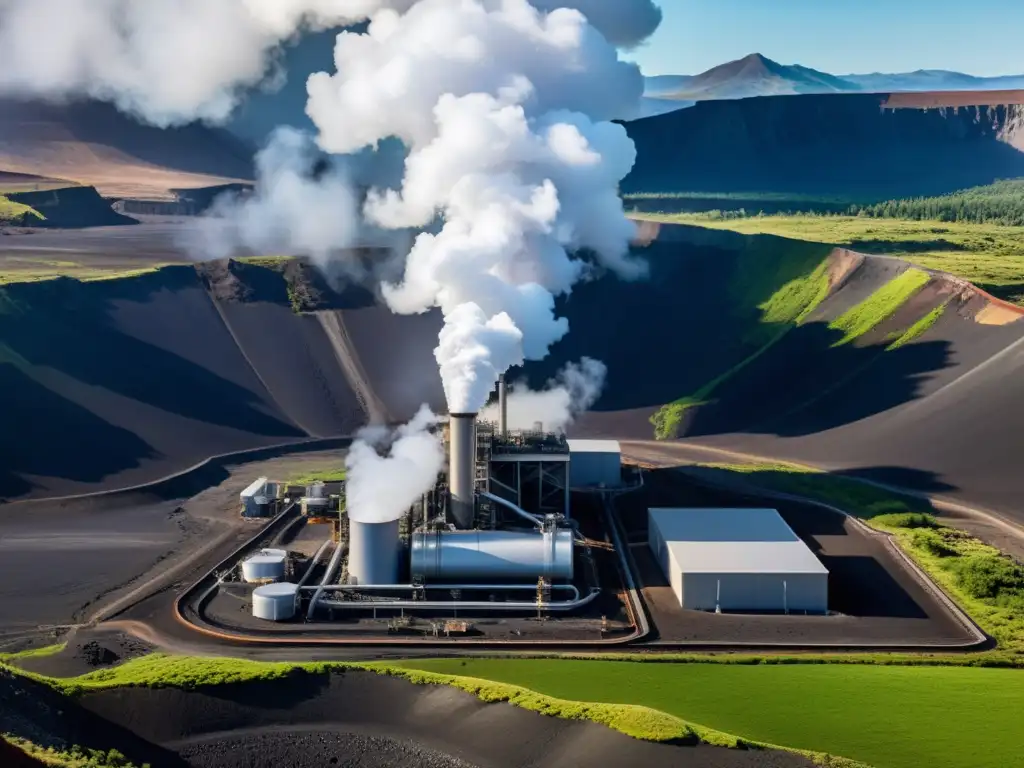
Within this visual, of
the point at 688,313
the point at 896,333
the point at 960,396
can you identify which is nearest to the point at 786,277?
the point at 688,313

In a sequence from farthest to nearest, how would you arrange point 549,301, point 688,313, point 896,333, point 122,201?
point 122,201, point 688,313, point 896,333, point 549,301

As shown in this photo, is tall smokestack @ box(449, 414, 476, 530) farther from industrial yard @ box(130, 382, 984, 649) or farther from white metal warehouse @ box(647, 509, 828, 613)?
white metal warehouse @ box(647, 509, 828, 613)

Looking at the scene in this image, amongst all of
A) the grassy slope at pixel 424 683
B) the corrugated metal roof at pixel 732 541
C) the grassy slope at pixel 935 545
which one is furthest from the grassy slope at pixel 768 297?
the grassy slope at pixel 424 683

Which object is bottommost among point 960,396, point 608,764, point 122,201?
point 608,764

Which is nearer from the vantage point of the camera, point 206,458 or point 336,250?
point 206,458

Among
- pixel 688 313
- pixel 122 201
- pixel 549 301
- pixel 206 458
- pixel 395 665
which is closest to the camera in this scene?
pixel 395 665

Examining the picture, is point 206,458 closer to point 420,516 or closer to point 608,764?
point 420,516

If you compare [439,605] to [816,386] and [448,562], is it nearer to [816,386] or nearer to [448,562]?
[448,562]

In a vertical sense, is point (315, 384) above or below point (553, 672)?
above
